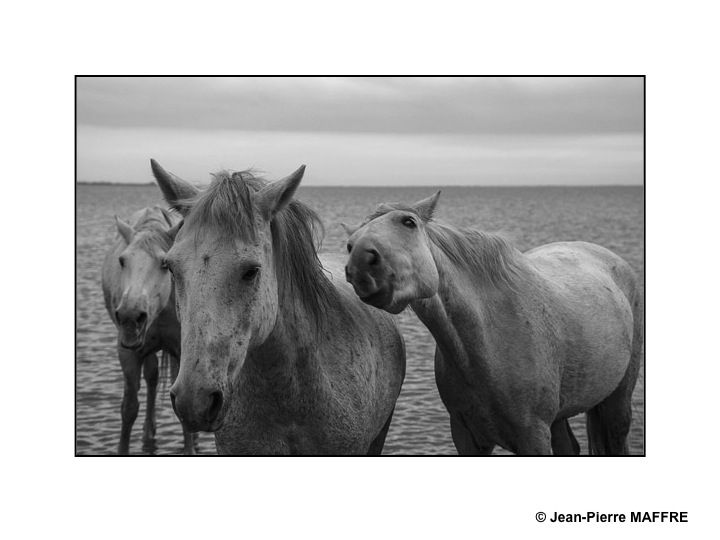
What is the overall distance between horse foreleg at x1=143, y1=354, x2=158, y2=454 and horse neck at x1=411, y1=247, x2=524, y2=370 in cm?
468

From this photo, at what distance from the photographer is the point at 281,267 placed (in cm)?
391

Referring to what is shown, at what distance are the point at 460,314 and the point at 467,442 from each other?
2.95 ft

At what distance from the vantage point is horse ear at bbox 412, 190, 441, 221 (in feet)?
14.4

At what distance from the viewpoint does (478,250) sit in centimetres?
473

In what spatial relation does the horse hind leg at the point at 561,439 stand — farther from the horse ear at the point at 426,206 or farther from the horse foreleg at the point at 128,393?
the horse foreleg at the point at 128,393

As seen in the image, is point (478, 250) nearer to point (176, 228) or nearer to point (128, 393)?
point (176, 228)

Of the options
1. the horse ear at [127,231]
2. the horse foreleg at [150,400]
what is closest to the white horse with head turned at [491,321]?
the horse ear at [127,231]

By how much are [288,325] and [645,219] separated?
2740 millimetres

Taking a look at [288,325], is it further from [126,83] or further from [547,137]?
[547,137]

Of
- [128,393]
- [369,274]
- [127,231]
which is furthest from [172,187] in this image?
[128,393]

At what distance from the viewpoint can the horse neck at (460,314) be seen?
4445 mm
